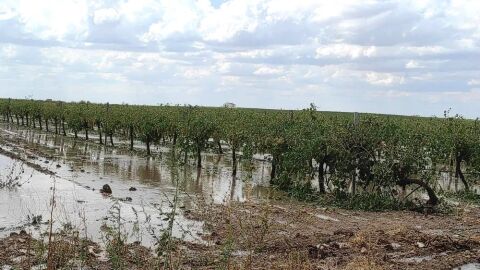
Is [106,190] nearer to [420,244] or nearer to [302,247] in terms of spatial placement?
[302,247]

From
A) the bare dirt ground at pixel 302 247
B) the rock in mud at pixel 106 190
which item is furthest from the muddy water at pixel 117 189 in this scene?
the bare dirt ground at pixel 302 247

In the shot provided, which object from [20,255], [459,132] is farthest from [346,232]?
[459,132]

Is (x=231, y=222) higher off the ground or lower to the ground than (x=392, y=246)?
lower

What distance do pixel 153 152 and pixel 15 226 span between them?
19076 mm

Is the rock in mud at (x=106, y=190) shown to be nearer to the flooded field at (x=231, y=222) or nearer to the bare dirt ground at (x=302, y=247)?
the flooded field at (x=231, y=222)

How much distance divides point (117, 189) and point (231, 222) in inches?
237

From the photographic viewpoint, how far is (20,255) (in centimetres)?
810

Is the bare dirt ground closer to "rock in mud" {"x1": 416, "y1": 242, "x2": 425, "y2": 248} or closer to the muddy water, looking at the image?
"rock in mud" {"x1": 416, "y1": 242, "x2": 425, "y2": 248}

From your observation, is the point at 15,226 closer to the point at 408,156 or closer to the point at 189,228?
the point at 189,228

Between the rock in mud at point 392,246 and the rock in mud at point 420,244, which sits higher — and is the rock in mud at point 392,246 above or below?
below

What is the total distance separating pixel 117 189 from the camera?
1603cm

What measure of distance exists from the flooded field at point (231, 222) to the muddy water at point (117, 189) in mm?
37

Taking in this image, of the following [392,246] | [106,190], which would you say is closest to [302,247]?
[392,246]

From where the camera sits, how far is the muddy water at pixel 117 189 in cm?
1057
